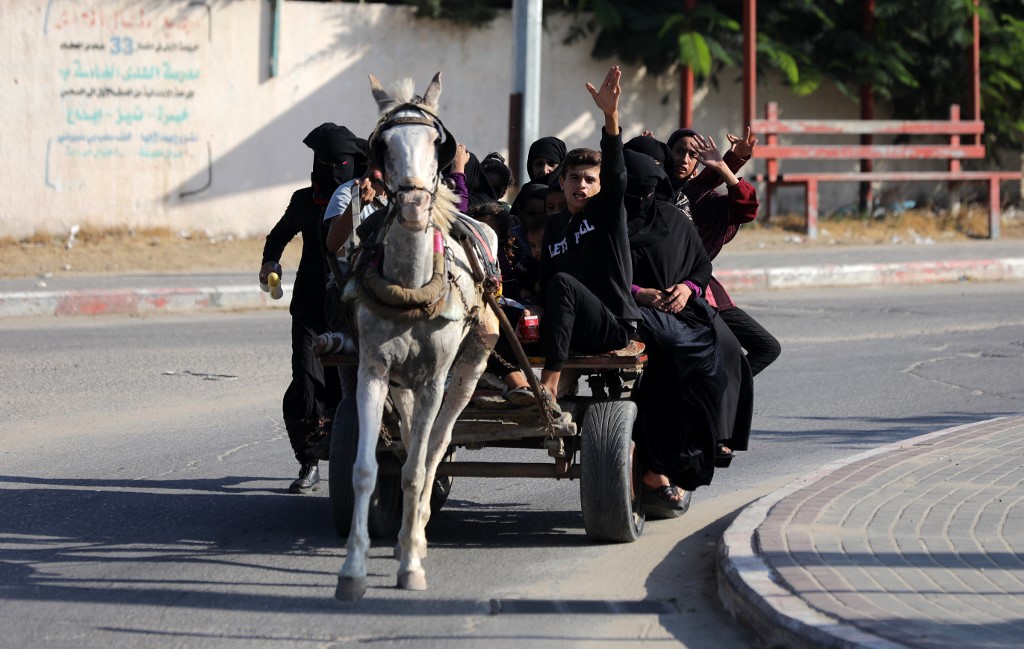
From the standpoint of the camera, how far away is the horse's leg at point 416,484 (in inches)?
213

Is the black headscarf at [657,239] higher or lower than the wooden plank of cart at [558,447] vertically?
higher

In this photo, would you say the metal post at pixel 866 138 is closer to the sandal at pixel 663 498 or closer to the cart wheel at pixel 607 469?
the sandal at pixel 663 498

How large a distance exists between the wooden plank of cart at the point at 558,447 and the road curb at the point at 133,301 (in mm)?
8571

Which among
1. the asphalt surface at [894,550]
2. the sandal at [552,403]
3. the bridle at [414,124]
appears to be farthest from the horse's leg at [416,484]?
the asphalt surface at [894,550]

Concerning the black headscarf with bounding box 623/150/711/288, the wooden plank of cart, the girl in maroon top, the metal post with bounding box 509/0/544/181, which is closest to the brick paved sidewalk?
the wooden plank of cart

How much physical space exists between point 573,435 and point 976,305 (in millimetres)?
9684

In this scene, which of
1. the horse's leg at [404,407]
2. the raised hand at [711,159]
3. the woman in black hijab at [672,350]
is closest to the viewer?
the horse's leg at [404,407]

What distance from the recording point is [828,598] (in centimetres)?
475

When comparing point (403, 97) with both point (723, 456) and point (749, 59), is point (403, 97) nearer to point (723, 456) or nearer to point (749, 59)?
point (723, 456)

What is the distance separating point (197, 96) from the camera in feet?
59.9

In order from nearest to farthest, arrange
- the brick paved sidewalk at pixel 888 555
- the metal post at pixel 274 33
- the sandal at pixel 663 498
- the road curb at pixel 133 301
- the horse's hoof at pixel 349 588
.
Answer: the brick paved sidewalk at pixel 888 555, the horse's hoof at pixel 349 588, the sandal at pixel 663 498, the road curb at pixel 133 301, the metal post at pixel 274 33

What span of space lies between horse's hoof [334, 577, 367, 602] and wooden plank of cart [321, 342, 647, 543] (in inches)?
35.1

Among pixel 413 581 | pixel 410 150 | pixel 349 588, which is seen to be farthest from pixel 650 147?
pixel 349 588

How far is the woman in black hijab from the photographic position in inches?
247
